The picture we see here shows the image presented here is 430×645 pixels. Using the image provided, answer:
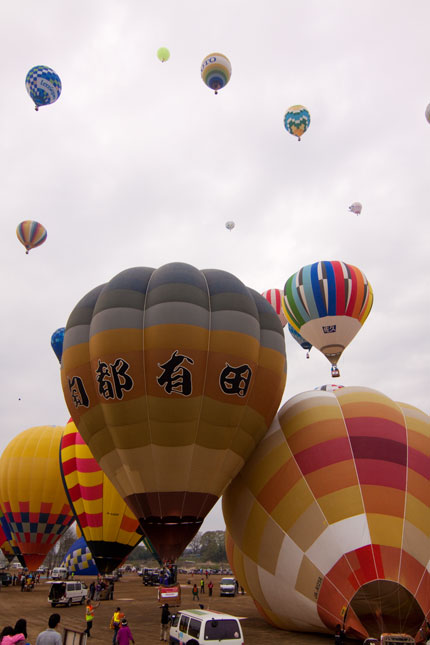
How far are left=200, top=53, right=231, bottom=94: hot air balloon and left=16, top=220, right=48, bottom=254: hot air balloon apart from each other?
42.0 ft

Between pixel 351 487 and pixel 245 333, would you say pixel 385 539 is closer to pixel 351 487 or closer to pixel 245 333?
pixel 351 487

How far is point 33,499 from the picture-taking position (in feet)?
81.0

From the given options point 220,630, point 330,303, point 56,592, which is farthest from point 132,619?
point 330,303

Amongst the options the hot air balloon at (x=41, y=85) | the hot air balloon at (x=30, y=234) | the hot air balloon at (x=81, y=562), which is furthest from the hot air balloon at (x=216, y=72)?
the hot air balloon at (x=81, y=562)

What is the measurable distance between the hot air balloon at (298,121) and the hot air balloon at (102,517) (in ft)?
69.7

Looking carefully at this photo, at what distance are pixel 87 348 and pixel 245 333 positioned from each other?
3.75 meters

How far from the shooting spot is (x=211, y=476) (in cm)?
1193

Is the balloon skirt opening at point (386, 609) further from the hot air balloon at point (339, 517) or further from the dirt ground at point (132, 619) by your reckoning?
the dirt ground at point (132, 619)

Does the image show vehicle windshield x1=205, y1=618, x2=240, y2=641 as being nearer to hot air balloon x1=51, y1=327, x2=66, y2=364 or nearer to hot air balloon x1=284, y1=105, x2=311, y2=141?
hot air balloon x1=51, y1=327, x2=66, y2=364

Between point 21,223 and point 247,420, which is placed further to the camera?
point 21,223

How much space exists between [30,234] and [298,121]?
1685cm

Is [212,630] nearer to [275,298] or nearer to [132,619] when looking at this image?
[132,619]

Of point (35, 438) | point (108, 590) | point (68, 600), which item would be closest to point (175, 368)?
point (68, 600)

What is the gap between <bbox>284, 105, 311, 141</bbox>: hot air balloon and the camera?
3023 centimetres
